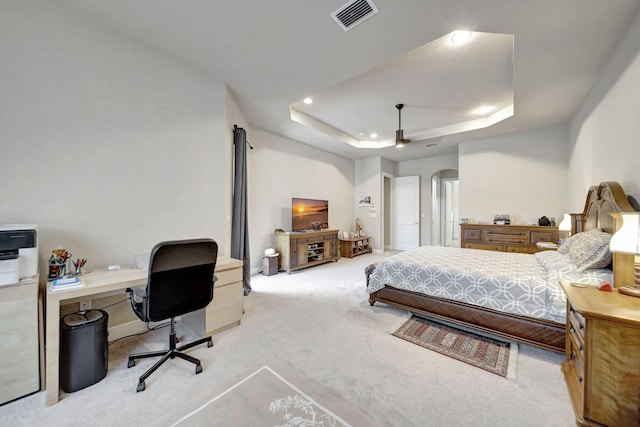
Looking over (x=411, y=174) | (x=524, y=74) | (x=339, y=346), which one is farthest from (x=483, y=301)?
(x=411, y=174)

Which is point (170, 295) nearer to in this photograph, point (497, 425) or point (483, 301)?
point (497, 425)

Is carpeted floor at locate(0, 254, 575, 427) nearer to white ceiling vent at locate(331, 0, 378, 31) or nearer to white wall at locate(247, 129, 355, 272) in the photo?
white wall at locate(247, 129, 355, 272)

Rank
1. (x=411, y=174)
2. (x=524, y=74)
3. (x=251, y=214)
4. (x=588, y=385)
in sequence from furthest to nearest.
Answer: (x=411, y=174)
(x=251, y=214)
(x=524, y=74)
(x=588, y=385)

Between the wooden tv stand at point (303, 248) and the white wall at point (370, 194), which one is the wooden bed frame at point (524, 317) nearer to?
the wooden tv stand at point (303, 248)

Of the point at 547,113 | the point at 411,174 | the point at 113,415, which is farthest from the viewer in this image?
the point at 411,174

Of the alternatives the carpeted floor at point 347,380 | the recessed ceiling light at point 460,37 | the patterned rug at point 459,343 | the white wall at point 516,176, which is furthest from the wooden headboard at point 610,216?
the recessed ceiling light at point 460,37

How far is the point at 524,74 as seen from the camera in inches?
109

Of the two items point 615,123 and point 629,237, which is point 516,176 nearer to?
point 615,123

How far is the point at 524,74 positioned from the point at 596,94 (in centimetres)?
96

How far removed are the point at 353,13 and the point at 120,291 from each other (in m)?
3.23

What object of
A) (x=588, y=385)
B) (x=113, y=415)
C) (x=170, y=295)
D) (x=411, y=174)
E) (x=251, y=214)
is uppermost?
(x=411, y=174)

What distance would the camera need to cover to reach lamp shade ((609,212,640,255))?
1.48m

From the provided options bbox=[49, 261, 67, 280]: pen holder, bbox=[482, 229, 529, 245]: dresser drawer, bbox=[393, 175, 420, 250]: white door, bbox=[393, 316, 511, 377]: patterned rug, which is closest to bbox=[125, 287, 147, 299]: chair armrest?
bbox=[49, 261, 67, 280]: pen holder

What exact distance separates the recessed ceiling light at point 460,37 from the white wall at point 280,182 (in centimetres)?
333
